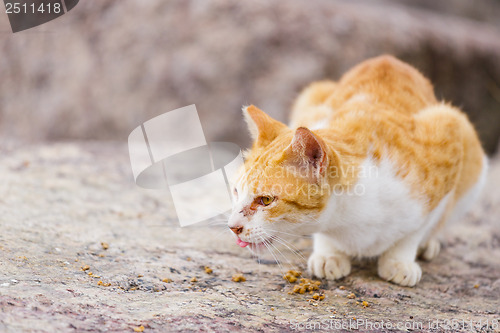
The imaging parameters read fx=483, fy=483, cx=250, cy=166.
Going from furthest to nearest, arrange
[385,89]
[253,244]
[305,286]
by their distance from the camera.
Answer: [385,89] → [305,286] → [253,244]

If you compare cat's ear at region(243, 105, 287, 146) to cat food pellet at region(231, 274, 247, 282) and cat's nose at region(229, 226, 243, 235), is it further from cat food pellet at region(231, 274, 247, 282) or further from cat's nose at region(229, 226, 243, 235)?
cat food pellet at region(231, 274, 247, 282)

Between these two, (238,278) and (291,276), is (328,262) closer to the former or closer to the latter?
(291,276)

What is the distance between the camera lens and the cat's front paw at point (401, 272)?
7.72 ft

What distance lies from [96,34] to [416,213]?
425 centimetres

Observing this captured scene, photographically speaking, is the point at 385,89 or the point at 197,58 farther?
the point at 197,58

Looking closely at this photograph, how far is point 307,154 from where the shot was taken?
1925 millimetres

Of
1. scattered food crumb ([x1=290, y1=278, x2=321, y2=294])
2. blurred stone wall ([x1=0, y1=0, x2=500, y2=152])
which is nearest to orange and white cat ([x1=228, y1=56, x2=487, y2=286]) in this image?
scattered food crumb ([x1=290, y1=278, x2=321, y2=294])

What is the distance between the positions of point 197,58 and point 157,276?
340 centimetres

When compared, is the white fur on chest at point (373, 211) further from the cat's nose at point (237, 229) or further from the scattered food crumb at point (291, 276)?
the cat's nose at point (237, 229)

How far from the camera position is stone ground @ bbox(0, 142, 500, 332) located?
1.70m

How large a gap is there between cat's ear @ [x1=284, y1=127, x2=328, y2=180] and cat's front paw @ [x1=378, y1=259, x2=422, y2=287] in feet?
2.43
